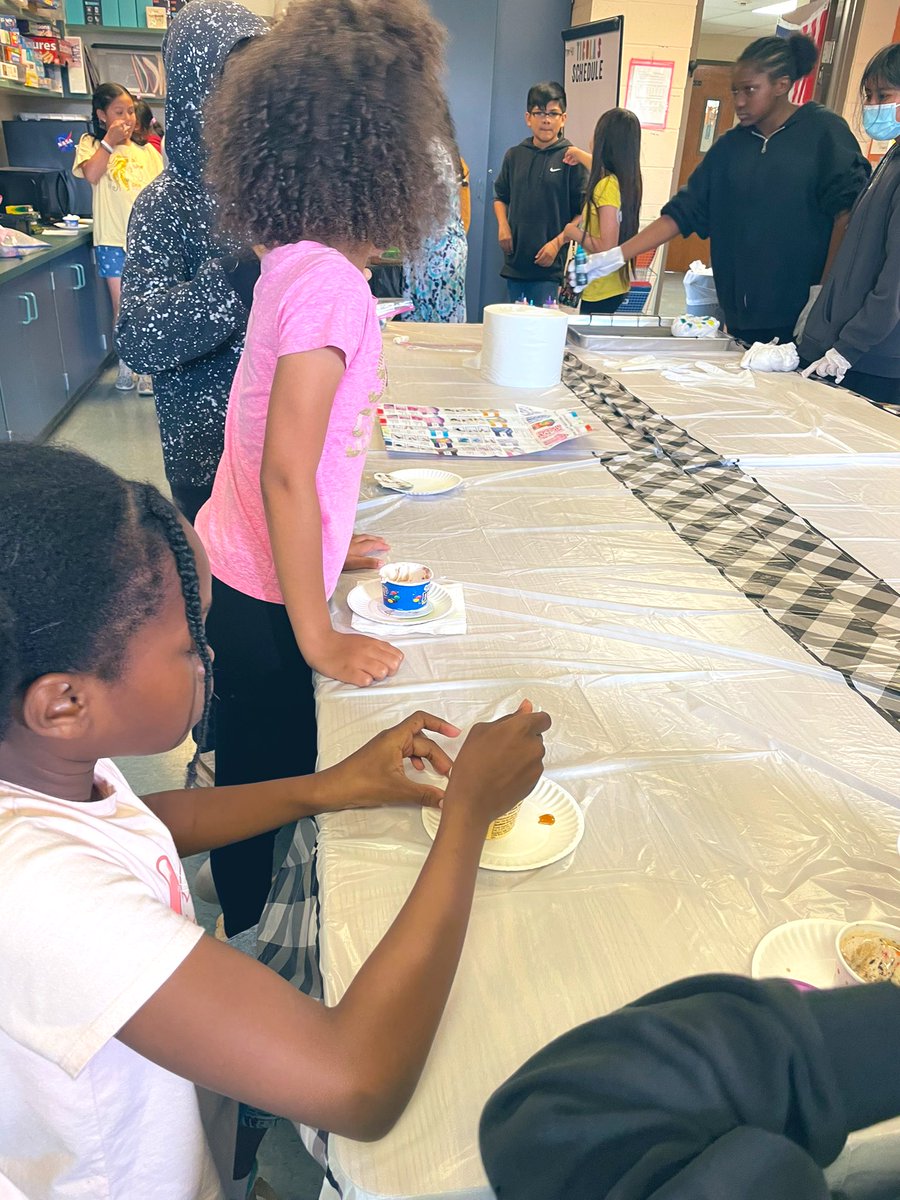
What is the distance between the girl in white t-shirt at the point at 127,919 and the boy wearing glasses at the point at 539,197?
398 cm

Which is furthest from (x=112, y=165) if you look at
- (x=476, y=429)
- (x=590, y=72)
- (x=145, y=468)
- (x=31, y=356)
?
(x=476, y=429)

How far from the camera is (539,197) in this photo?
14.0 ft

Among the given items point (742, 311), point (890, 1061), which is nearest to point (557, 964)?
point (890, 1061)

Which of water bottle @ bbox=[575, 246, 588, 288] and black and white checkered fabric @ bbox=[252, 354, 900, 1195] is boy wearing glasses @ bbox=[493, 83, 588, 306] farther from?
black and white checkered fabric @ bbox=[252, 354, 900, 1195]

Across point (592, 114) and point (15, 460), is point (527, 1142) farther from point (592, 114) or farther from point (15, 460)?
point (592, 114)

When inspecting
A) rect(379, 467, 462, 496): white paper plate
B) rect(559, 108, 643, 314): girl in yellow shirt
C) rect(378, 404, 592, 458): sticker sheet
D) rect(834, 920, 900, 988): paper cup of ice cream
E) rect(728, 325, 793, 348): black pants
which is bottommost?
rect(379, 467, 462, 496): white paper plate

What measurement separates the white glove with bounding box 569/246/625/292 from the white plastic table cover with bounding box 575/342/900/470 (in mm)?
534

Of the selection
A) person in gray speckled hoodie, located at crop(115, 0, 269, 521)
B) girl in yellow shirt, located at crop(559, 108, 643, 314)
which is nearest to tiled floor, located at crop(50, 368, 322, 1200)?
person in gray speckled hoodie, located at crop(115, 0, 269, 521)

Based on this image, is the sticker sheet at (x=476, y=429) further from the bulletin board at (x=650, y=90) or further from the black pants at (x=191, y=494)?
the bulletin board at (x=650, y=90)

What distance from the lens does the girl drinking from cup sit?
3.98 m

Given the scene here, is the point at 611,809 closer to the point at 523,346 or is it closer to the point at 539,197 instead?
the point at 523,346

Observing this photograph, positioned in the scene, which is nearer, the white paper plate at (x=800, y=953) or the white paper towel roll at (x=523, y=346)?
the white paper plate at (x=800, y=953)

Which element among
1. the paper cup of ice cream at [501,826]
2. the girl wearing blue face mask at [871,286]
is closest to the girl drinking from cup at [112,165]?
the girl wearing blue face mask at [871,286]

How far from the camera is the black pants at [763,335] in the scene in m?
2.63
